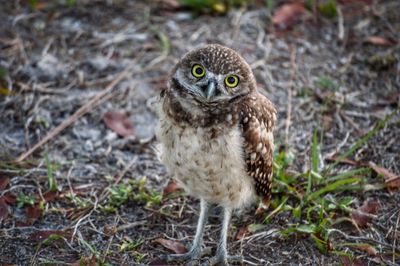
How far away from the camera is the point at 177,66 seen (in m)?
3.79

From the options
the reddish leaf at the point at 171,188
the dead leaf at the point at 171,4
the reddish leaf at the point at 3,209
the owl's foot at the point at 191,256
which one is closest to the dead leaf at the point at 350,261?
the owl's foot at the point at 191,256

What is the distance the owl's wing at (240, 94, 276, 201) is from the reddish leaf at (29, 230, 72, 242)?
1.27 metres

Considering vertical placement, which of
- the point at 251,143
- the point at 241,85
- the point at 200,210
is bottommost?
the point at 200,210

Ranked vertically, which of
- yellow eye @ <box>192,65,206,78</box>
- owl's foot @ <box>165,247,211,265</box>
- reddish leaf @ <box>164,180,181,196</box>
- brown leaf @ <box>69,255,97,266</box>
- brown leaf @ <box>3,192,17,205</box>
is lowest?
owl's foot @ <box>165,247,211,265</box>

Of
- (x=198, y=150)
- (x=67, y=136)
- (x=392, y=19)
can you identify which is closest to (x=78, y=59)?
(x=67, y=136)

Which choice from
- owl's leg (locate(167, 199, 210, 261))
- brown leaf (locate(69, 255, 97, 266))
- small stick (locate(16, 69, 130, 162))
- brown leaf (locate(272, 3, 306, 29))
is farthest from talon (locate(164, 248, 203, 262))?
brown leaf (locate(272, 3, 306, 29))

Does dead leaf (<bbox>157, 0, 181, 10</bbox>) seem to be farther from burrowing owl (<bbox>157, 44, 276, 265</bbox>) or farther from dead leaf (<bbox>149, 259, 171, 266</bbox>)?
dead leaf (<bbox>149, 259, 171, 266</bbox>)

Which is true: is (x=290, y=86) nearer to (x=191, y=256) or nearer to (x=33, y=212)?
(x=191, y=256)

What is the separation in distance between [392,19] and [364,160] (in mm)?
2127

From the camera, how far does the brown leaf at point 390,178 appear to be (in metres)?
4.38

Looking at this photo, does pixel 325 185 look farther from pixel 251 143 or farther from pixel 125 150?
pixel 125 150

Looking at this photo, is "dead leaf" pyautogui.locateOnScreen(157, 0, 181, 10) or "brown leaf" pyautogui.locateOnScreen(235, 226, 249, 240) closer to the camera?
"brown leaf" pyautogui.locateOnScreen(235, 226, 249, 240)

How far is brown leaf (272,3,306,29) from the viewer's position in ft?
20.1

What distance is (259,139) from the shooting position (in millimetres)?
3715
